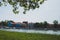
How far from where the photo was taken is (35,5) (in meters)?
16.1

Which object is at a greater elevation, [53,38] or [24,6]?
[24,6]

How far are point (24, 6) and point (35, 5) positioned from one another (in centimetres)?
106

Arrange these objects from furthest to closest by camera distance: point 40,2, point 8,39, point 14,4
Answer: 1. point 8,39
2. point 14,4
3. point 40,2

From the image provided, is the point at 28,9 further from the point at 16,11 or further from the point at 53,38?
the point at 53,38

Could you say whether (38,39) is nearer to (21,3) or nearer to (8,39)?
(8,39)

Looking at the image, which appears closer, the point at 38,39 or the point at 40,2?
the point at 40,2

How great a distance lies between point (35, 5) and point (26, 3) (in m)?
0.73

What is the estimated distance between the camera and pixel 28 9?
→ 652 inches

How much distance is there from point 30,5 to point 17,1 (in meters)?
1.03

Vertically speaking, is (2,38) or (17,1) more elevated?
(17,1)

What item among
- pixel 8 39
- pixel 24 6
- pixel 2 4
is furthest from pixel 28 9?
pixel 8 39

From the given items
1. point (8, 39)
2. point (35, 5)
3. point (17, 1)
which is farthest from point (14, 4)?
point (8, 39)

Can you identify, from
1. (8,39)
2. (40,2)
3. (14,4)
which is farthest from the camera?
(8,39)

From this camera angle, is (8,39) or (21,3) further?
(8,39)
